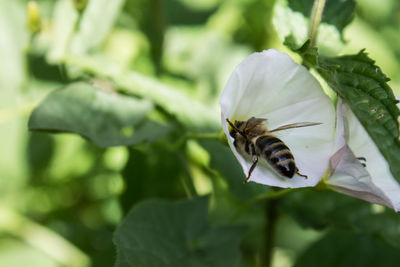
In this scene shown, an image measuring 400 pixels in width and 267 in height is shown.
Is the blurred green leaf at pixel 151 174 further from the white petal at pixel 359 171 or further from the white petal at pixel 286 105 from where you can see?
the white petal at pixel 359 171

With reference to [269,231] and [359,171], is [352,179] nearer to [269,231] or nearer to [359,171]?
[359,171]

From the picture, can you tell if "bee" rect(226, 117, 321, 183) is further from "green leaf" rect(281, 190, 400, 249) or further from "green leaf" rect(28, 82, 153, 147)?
"green leaf" rect(281, 190, 400, 249)

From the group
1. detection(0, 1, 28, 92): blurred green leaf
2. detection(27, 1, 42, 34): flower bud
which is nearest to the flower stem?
detection(27, 1, 42, 34): flower bud

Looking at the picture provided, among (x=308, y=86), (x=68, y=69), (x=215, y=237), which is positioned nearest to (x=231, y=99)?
(x=308, y=86)

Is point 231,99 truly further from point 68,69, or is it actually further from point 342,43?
point 68,69

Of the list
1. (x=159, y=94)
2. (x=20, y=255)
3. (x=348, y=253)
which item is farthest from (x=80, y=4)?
(x=348, y=253)

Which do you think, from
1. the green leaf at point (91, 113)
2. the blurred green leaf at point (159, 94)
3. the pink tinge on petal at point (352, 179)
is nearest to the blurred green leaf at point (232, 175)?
the blurred green leaf at point (159, 94)
